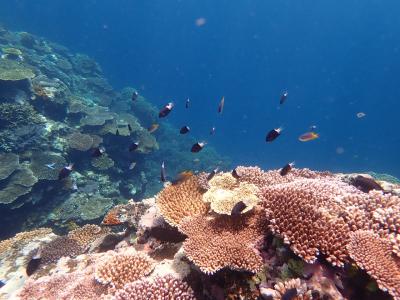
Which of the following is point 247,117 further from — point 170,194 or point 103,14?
point 170,194

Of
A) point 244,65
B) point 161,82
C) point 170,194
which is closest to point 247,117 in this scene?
point 161,82

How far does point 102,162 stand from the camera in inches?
566

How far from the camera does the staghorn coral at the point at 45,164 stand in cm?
1188

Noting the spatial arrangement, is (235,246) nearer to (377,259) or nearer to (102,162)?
(377,259)

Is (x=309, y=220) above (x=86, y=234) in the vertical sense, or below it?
above

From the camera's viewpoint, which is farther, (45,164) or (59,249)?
(45,164)

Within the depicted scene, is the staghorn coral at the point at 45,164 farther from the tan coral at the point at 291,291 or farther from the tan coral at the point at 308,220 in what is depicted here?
the tan coral at the point at 291,291

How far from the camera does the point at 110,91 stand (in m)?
24.8

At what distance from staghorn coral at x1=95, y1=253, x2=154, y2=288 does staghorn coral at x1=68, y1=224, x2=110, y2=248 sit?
3.70 metres

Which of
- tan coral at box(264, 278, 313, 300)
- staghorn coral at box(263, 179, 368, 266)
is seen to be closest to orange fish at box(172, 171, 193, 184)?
staghorn coral at box(263, 179, 368, 266)

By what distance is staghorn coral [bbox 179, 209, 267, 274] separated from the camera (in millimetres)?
3326

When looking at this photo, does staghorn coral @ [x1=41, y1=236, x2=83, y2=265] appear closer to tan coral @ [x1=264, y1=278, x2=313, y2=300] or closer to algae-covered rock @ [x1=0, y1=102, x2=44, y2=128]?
tan coral @ [x1=264, y1=278, x2=313, y2=300]

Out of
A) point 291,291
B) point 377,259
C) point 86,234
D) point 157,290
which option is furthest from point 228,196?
point 86,234

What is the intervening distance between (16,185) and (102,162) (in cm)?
392
